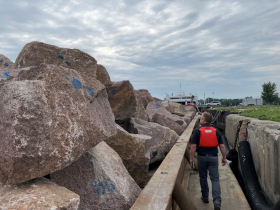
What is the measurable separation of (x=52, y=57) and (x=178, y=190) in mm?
2601

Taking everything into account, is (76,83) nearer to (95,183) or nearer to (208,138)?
(95,183)

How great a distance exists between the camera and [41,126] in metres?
1.99

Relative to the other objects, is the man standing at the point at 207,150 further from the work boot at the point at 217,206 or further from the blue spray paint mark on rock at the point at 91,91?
the blue spray paint mark on rock at the point at 91,91

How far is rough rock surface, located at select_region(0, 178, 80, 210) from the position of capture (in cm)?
175

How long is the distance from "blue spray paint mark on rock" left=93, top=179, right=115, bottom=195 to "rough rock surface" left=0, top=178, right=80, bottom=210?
0.65 meters

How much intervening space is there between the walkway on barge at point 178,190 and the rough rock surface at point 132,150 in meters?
0.41

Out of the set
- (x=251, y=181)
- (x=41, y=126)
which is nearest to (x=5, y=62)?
(x=41, y=126)

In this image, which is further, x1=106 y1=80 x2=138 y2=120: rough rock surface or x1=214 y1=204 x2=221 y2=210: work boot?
x1=106 y1=80 x2=138 y2=120: rough rock surface

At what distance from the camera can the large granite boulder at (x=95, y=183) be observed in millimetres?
2561

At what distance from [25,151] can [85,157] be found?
3.03ft

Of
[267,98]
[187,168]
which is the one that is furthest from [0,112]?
[267,98]

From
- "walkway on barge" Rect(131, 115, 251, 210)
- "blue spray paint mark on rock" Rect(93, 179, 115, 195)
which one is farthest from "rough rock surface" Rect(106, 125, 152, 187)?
"blue spray paint mark on rock" Rect(93, 179, 115, 195)

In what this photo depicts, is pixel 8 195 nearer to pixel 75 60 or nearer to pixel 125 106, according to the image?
pixel 75 60

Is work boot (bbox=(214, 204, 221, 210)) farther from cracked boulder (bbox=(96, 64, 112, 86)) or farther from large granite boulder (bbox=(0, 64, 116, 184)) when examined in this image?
cracked boulder (bbox=(96, 64, 112, 86))
